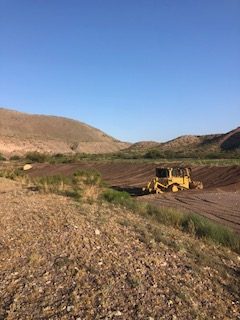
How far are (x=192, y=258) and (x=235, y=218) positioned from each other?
1001cm

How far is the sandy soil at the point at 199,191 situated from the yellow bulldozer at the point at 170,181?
116cm

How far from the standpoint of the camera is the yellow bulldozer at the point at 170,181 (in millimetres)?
34125

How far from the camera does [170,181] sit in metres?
34.6

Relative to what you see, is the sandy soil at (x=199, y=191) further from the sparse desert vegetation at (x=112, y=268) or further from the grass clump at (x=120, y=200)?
the sparse desert vegetation at (x=112, y=268)

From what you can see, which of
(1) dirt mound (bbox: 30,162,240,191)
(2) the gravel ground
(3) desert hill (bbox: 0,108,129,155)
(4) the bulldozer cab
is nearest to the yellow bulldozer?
(4) the bulldozer cab

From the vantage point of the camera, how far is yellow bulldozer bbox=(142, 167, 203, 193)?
34.1 metres

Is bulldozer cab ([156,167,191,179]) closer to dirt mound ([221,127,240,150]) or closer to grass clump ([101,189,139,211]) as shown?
grass clump ([101,189,139,211])

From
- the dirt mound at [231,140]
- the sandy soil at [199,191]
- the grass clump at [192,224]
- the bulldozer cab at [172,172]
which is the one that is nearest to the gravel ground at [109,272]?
the grass clump at [192,224]

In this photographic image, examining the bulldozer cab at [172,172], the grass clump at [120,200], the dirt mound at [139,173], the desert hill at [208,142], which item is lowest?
the dirt mound at [139,173]

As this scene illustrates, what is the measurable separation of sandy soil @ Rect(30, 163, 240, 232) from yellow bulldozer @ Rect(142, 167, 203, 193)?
116 centimetres

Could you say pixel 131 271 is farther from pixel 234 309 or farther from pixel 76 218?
pixel 76 218

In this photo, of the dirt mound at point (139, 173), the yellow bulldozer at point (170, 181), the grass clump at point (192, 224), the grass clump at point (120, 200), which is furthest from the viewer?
the dirt mound at point (139, 173)

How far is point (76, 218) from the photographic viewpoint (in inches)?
625

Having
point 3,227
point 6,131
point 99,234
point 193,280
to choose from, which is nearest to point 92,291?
point 193,280
